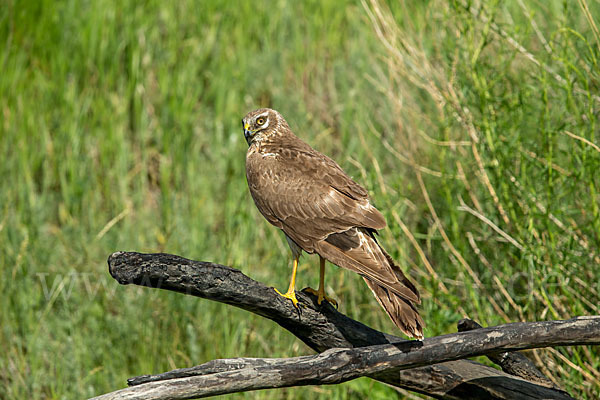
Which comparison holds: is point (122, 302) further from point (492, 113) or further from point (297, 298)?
point (492, 113)

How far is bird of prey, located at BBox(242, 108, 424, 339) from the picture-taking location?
9.75 ft

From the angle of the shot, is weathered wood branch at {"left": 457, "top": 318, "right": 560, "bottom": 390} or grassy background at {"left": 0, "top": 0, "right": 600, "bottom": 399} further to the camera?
grassy background at {"left": 0, "top": 0, "right": 600, "bottom": 399}

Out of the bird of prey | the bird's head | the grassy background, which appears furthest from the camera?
the bird's head

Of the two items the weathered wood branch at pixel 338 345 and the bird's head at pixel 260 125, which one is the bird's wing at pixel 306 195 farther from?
the weathered wood branch at pixel 338 345

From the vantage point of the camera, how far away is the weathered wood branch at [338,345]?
8.36 feet

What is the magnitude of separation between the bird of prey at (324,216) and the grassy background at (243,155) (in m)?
0.66

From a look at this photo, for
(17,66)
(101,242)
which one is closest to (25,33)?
(17,66)

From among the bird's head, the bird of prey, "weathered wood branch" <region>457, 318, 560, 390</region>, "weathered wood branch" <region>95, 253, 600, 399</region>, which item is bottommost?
"weathered wood branch" <region>457, 318, 560, 390</region>

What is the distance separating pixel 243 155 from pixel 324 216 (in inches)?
114

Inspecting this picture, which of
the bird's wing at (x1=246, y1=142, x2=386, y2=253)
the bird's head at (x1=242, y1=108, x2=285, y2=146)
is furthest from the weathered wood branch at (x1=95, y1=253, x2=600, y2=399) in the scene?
the bird's head at (x1=242, y1=108, x2=285, y2=146)

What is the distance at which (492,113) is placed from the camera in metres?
4.16

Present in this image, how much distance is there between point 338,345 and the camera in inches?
127

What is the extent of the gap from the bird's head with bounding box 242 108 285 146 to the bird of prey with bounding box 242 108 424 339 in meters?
0.05

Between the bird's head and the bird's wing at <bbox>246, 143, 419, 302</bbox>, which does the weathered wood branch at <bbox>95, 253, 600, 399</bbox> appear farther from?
the bird's head
